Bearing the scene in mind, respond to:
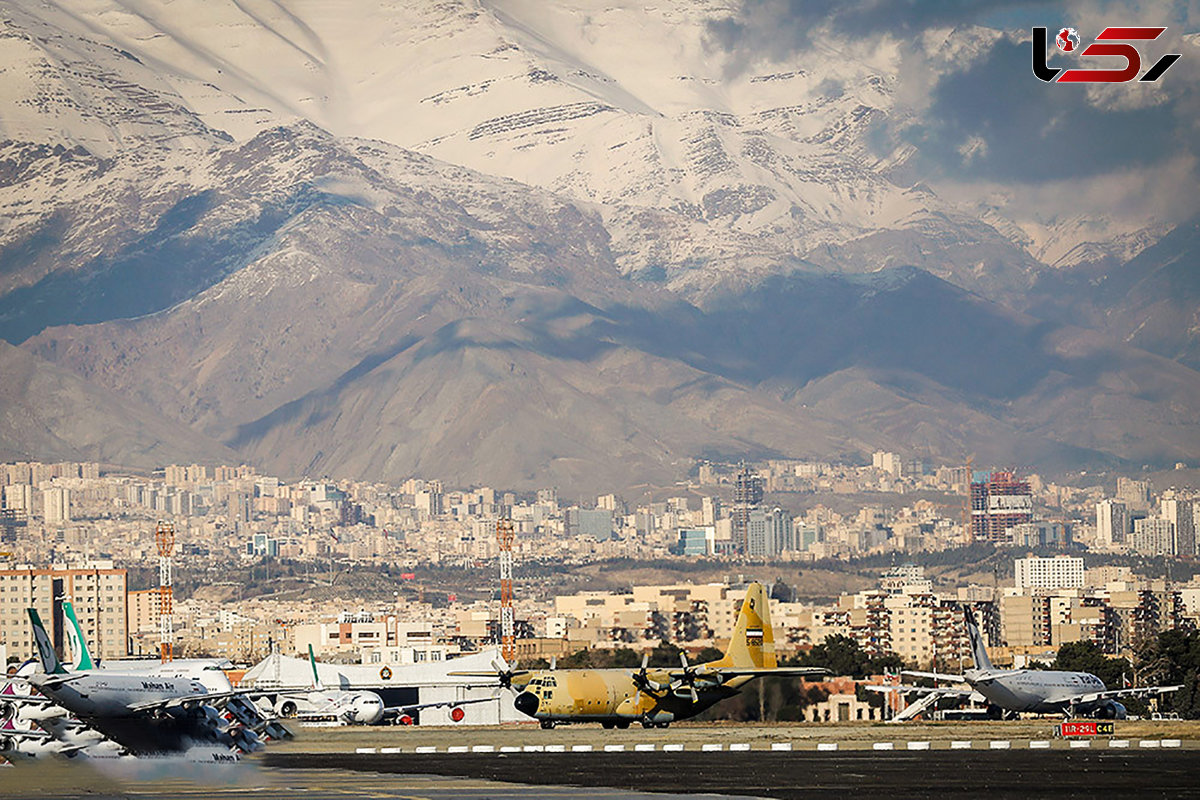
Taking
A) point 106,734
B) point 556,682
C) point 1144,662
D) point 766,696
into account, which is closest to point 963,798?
point 106,734

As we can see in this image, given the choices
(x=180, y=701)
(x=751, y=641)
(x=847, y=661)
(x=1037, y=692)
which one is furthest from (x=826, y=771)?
(x=847, y=661)

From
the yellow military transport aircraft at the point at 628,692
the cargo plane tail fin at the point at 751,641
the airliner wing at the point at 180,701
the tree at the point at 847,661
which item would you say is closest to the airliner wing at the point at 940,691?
the cargo plane tail fin at the point at 751,641

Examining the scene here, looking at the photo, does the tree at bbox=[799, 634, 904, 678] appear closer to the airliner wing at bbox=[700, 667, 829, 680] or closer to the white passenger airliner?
the white passenger airliner

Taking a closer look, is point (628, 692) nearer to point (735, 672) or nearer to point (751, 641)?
point (735, 672)

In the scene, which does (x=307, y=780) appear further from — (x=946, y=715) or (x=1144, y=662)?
(x=1144, y=662)

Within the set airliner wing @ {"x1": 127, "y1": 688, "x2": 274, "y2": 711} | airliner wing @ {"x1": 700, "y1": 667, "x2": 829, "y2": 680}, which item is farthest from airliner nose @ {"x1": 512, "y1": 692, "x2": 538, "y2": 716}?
airliner wing @ {"x1": 127, "y1": 688, "x2": 274, "y2": 711}

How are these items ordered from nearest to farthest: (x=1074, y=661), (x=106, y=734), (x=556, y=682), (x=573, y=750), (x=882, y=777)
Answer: (x=882, y=777) < (x=106, y=734) < (x=573, y=750) < (x=556, y=682) < (x=1074, y=661)

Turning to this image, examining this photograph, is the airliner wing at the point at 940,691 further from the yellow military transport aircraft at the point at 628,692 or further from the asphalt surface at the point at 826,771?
the asphalt surface at the point at 826,771

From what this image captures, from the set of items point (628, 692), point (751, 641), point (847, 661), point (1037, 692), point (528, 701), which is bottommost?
point (847, 661)
